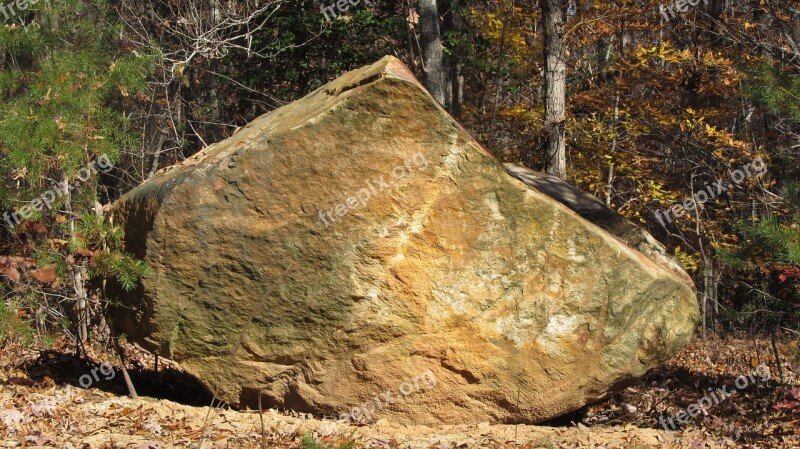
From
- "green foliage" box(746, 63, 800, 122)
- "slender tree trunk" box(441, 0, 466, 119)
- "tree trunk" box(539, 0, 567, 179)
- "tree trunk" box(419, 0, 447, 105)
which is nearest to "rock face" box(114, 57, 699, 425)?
"green foliage" box(746, 63, 800, 122)

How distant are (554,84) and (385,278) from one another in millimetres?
6547

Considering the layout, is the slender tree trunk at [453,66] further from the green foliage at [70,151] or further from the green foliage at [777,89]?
the green foliage at [70,151]

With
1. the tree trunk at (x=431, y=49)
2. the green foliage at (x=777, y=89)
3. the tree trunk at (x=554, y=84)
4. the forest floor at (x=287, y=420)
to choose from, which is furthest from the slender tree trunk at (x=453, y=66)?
the forest floor at (x=287, y=420)

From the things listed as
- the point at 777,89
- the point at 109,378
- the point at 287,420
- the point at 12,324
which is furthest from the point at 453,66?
the point at 12,324

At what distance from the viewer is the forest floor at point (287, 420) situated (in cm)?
502

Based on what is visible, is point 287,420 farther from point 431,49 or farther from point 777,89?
point 431,49

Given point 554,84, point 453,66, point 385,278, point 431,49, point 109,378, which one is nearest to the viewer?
point 385,278

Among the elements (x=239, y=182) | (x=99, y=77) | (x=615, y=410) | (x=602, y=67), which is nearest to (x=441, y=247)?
(x=239, y=182)

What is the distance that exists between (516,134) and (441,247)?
8972 millimetres

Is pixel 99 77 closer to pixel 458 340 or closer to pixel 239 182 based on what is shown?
pixel 239 182

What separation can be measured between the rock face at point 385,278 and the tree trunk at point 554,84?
5.37 metres

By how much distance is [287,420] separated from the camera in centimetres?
550

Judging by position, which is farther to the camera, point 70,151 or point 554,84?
point 554,84

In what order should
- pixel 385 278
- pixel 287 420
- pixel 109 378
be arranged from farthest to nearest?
pixel 109 378 → pixel 287 420 → pixel 385 278
